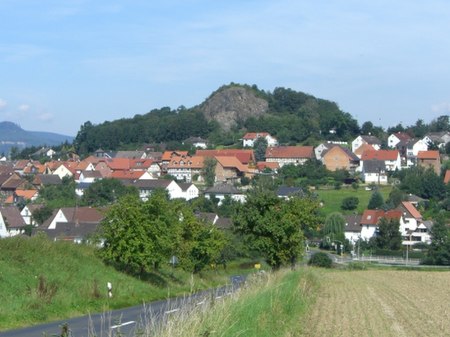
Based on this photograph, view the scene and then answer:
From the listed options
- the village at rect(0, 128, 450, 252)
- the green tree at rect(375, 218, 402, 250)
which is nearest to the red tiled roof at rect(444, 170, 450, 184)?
the village at rect(0, 128, 450, 252)

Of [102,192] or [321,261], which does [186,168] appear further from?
[321,261]

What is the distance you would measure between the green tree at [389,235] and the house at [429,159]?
39956 millimetres

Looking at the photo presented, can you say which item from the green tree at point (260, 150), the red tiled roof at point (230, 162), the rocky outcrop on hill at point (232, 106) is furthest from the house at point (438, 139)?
the rocky outcrop on hill at point (232, 106)

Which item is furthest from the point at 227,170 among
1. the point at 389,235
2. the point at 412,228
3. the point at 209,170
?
the point at 389,235

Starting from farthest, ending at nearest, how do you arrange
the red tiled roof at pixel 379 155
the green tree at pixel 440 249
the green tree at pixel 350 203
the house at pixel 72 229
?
the red tiled roof at pixel 379 155
the green tree at pixel 350 203
the green tree at pixel 440 249
the house at pixel 72 229

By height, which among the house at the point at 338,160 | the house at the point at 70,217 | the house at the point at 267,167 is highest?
the house at the point at 338,160

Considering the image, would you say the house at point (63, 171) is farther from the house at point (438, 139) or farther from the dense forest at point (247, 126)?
the house at point (438, 139)

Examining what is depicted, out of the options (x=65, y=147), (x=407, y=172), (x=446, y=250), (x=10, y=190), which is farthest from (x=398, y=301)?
(x=65, y=147)

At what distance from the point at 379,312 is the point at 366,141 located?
119 m

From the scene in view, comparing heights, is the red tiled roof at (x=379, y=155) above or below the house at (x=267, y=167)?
above

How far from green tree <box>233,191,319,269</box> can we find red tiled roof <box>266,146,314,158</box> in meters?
84.5

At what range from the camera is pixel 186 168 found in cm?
12375

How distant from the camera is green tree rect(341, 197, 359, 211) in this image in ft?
282

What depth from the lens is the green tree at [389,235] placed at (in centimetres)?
7394
